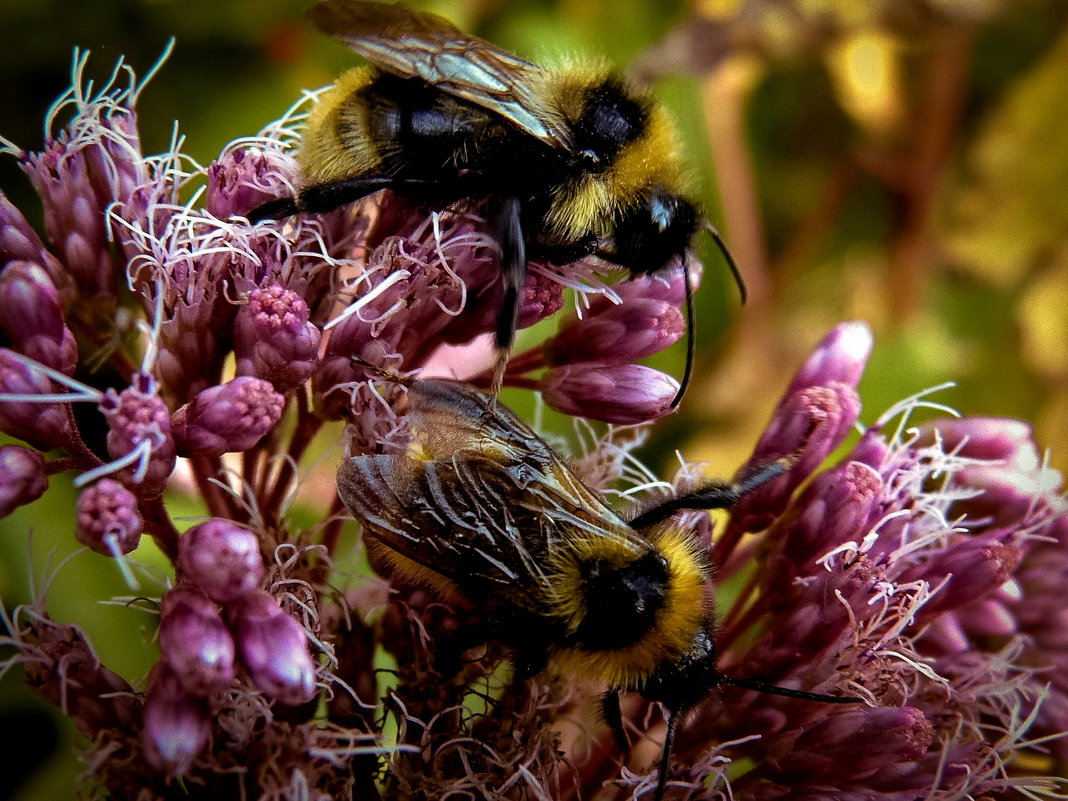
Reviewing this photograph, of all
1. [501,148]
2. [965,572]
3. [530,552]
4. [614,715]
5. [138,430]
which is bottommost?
[614,715]

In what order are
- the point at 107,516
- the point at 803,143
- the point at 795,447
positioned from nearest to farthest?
the point at 107,516
the point at 795,447
the point at 803,143

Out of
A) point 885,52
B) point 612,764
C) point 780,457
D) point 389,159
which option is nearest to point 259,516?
point 389,159

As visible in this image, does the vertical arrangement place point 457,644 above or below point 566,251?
below

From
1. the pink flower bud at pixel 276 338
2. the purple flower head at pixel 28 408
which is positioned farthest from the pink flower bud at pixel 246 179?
the purple flower head at pixel 28 408

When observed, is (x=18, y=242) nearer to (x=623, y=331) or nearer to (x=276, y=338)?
(x=276, y=338)

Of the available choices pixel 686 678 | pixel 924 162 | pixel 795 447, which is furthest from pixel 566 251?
pixel 924 162

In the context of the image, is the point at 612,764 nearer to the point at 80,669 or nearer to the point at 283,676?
the point at 283,676

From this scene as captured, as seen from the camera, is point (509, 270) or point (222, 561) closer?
point (222, 561)

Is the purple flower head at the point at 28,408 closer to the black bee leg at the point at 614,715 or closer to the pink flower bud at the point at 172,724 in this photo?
the pink flower bud at the point at 172,724

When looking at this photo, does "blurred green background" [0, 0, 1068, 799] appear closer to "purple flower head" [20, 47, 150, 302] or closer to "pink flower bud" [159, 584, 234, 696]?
"purple flower head" [20, 47, 150, 302]
